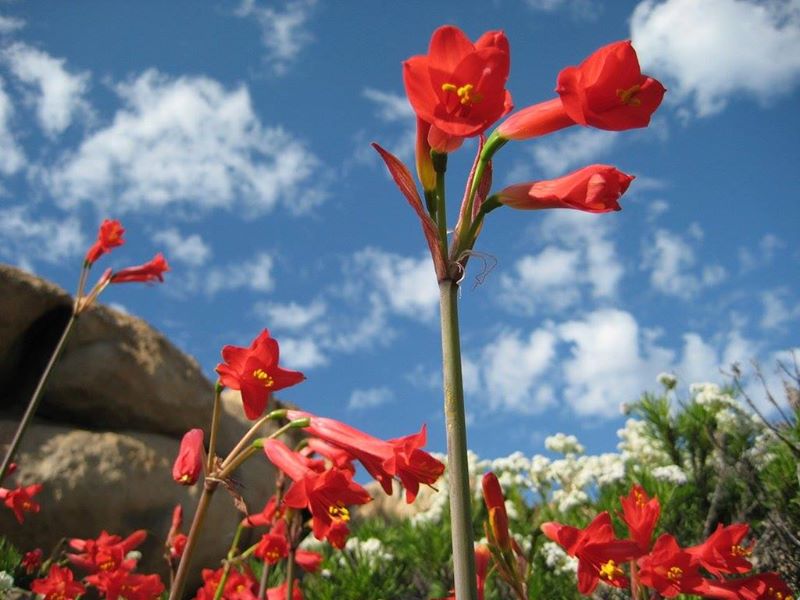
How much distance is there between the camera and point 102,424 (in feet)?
29.2

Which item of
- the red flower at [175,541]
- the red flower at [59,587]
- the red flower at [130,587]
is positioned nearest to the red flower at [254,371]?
the red flower at [130,587]

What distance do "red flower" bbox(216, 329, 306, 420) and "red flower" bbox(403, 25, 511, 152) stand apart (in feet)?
3.17

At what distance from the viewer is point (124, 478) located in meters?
8.13

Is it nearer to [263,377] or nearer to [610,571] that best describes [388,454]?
[263,377]

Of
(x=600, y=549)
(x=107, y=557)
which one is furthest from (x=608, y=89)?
(x=107, y=557)

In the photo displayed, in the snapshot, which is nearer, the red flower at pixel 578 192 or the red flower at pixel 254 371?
the red flower at pixel 578 192

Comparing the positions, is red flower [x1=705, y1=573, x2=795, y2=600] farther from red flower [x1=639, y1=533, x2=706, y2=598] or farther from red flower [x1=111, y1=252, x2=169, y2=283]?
red flower [x1=111, y1=252, x2=169, y2=283]

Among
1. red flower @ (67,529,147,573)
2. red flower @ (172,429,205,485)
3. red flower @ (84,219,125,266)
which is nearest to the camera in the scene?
red flower @ (172,429,205,485)

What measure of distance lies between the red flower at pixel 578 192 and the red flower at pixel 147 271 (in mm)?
4383

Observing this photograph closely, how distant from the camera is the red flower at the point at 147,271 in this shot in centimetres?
532

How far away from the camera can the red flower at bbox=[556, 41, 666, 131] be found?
55.6 inches

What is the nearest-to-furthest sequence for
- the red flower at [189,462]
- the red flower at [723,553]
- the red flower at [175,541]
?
the red flower at [189,462] → the red flower at [723,553] → the red flower at [175,541]

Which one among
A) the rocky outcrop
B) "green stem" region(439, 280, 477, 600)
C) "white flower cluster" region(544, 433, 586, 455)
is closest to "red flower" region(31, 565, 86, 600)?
"green stem" region(439, 280, 477, 600)

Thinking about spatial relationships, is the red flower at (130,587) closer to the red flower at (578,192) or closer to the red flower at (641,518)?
the red flower at (641,518)
